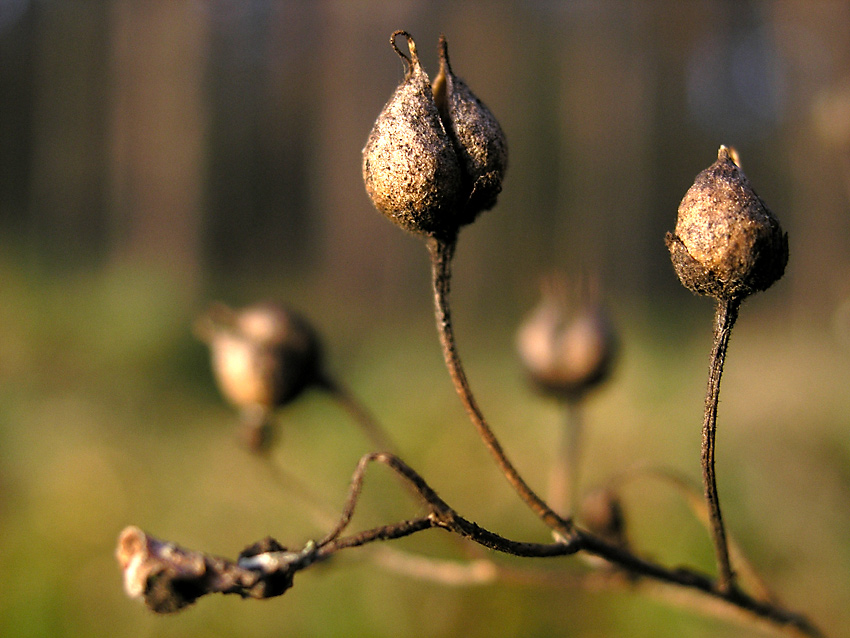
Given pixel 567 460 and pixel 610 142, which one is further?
pixel 610 142

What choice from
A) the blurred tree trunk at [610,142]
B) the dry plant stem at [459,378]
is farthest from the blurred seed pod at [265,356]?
the blurred tree trunk at [610,142]

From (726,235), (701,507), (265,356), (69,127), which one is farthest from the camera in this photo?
(69,127)

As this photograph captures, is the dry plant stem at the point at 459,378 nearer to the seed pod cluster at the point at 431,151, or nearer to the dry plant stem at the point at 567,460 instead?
the seed pod cluster at the point at 431,151

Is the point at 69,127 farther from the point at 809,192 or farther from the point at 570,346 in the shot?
the point at 570,346

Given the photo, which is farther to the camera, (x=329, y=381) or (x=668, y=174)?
(x=668, y=174)

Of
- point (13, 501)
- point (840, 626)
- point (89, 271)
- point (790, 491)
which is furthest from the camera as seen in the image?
point (89, 271)

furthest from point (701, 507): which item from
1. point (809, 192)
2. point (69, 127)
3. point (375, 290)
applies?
point (69, 127)

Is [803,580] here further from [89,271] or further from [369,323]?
[89,271]

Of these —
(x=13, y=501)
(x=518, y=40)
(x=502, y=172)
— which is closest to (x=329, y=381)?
(x=502, y=172)

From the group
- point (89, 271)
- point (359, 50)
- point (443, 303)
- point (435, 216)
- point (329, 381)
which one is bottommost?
point (89, 271)
